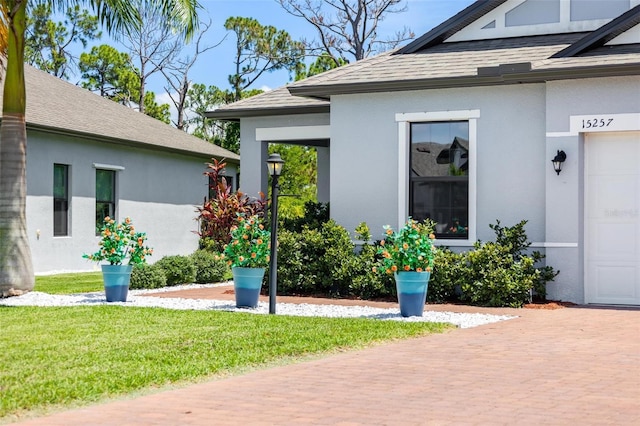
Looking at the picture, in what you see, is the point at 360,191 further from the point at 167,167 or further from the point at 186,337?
the point at 167,167

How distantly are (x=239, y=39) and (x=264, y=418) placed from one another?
4172 cm

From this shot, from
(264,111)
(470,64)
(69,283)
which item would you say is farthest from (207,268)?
(470,64)

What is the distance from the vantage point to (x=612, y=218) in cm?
1591

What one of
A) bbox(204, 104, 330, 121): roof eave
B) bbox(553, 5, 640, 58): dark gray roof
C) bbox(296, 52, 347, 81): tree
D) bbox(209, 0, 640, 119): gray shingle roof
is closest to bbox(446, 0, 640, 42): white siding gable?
bbox(209, 0, 640, 119): gray shingle roof

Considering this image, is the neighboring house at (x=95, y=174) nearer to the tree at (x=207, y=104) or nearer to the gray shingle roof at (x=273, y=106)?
the gray shingle roof at (x=273, y=106)

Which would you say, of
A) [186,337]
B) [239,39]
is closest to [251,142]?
[186,337]

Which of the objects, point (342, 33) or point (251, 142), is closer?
point (251, 142)

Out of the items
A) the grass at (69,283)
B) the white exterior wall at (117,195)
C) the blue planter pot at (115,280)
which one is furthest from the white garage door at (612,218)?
the white exterior wall at (117,195)

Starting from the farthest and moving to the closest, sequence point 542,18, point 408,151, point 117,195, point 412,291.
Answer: point 117,195
point 542,18
point 408,151
point 412,291

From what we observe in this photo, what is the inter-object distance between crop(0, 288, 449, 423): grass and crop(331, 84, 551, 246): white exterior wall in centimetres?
456

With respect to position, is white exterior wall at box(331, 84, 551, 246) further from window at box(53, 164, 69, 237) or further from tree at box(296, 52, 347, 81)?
tree at box(296, 52, 347, 81)

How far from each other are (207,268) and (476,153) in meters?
6.60

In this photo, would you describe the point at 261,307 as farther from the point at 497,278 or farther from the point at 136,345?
the point at 136,345

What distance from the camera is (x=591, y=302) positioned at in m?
16.2
